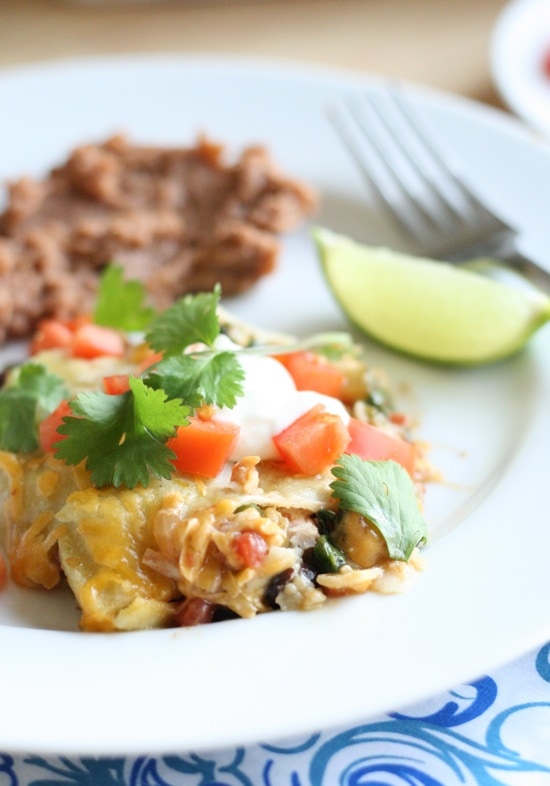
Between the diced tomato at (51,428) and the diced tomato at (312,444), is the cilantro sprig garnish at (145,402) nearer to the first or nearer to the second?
the diced tomato at (51,428)

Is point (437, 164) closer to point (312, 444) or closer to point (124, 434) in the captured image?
point (312, 444)

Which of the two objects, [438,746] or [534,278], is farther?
[534,278]

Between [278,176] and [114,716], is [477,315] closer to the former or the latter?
[278,176]

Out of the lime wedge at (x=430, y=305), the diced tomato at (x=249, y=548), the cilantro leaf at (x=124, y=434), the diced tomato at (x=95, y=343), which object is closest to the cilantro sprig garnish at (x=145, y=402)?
the cilantro leaf at (x=124, y=434)

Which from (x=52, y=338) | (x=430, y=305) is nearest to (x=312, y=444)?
(x=430, y=305)

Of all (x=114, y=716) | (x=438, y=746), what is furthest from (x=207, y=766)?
(x=438, y=746)

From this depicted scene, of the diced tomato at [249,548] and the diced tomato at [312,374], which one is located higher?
the diced tomato at [312,374]
